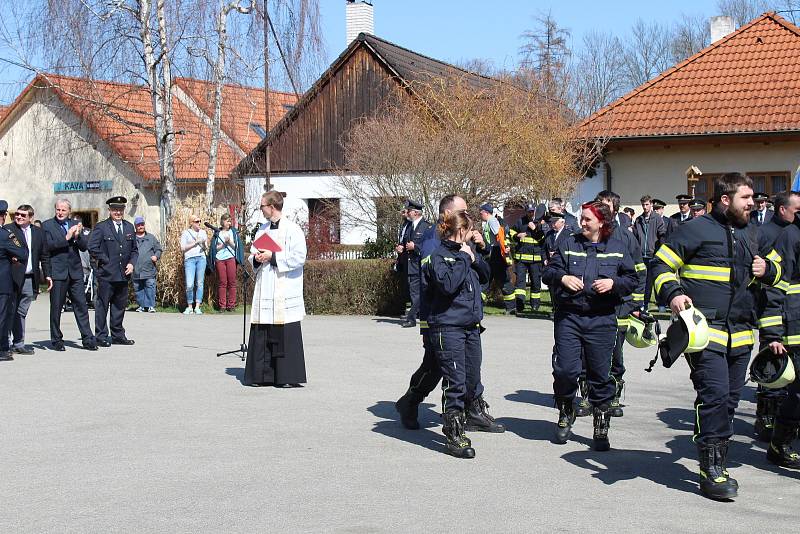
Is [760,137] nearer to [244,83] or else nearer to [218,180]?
[244,83]

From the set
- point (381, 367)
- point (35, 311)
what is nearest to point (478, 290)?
point (381, 367)

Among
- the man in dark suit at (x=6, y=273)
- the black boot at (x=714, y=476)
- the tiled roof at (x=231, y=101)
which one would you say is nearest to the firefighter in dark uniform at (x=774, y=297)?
the black boot at (x=714, y=476)

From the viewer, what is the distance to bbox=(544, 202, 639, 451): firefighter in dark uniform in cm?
806

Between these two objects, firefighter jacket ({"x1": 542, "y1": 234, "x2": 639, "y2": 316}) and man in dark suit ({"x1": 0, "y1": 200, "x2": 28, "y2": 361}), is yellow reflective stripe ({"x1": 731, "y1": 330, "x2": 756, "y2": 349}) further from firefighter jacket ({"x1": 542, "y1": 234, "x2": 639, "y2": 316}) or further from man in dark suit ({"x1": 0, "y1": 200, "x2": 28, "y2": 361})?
man in dark suit ({"x1": 0, "y1": 200, "x2": 28, "y2": 361})

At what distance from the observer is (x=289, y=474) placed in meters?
7.42

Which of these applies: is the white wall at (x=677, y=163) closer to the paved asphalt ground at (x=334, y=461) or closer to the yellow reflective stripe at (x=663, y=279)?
the paved asphalt ground at (x=334, y=461)

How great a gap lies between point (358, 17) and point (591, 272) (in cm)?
3315

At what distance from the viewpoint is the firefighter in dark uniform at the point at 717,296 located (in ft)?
22.3

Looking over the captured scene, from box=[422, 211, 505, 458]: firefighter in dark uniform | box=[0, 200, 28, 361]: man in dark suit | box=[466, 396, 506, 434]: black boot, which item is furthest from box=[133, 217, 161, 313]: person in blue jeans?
box=[422, 211, 505, 458]: firefighter in dark uniform

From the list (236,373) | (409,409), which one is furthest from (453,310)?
(236,373)

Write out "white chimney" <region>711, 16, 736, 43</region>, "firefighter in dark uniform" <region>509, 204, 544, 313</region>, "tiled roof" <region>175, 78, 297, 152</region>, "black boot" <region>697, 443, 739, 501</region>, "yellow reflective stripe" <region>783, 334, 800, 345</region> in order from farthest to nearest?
1. "white chimney" <region>711, 16, 736, 43</region>
2. "tiled roof" <region>175, 78, 297, 152</region>
3. "firefighter in dark uniform" <region>509, 204, 544, 313</region>
4. "yellow reflective stripe" <region>783, 334, 800, 345</region>
5. "black boot" <region>697, 443, 739, 501</region>

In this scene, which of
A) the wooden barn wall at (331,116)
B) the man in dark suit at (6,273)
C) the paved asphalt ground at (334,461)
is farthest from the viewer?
the wooden barn wall at (331,116)

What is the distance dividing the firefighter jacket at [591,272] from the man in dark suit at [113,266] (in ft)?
27.6

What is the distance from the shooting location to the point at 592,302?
26.5 feet
